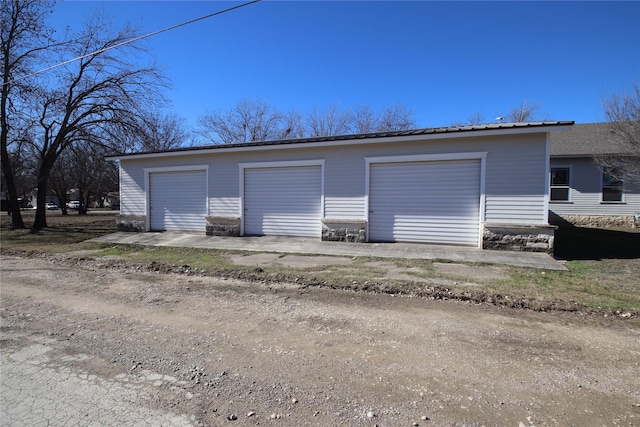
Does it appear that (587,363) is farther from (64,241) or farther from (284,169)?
(64,241)

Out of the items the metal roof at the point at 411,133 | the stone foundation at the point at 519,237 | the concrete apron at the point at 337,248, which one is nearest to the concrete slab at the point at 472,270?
the concrete apron at the point at 337,248

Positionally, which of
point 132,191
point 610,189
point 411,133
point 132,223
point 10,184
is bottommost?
point 132,223

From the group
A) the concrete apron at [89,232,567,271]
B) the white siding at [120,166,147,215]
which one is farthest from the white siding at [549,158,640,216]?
the white siding at [120,166,147,215]

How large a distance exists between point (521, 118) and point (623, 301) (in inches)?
1158

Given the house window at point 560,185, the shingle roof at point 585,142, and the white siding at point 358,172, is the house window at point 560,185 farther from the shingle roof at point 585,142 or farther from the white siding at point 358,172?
the white siding at point 358,172

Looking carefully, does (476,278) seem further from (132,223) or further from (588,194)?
(588,194)

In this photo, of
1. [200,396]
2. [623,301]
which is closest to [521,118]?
[623,301]

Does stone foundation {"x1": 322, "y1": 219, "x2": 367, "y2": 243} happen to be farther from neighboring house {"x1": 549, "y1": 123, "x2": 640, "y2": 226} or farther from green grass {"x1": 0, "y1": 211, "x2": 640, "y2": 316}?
neighboring house {"x1": 549, "y1": 123, "x2": 640, "y2": 226}

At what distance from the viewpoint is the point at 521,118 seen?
97.0 ft

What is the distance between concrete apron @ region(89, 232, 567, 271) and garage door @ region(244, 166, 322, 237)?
0.49 m

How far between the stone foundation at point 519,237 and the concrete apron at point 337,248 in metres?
0.27

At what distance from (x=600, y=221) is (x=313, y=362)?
18175 mm

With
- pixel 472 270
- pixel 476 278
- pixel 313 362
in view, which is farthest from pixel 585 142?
pixel 313 362

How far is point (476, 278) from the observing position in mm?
6414
